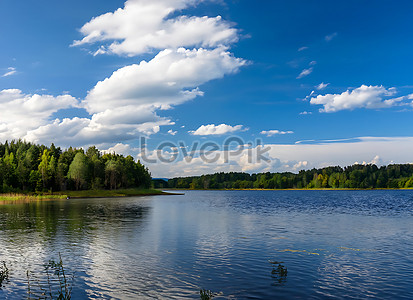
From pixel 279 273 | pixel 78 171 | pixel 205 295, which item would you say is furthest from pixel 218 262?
pixel 78 171

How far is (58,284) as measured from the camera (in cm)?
2027

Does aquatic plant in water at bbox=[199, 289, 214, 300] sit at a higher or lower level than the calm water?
higher

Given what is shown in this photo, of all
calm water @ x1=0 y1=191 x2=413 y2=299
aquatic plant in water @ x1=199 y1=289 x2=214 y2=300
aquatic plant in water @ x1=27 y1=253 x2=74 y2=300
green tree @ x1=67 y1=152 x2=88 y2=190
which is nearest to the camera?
aquatic plant in water @ x1=199 y1=289 x2=214 y2=300

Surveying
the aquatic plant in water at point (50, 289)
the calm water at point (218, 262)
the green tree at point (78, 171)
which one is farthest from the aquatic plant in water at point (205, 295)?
the green tree at point (78, 171)

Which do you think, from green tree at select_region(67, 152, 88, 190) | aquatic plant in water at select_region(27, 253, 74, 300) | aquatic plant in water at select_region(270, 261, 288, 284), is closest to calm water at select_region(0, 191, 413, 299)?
aquatic plant in water at select_region(270, 261, 288, 284)

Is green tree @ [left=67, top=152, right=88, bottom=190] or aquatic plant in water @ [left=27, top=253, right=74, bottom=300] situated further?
green tree @ [left=67, top=152, right=88, bottom=190]

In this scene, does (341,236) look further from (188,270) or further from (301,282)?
(188,270)

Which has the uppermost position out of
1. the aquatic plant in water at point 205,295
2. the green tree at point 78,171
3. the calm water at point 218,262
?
the green tree at point 78,171

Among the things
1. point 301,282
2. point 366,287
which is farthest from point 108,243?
point 366,287

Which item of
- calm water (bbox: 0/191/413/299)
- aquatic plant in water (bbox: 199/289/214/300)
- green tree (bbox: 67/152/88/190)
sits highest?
green tree (bbox: 67/152/88/190)

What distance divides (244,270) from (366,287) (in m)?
8.14

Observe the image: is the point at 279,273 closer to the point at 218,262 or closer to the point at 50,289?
the point at 218,262

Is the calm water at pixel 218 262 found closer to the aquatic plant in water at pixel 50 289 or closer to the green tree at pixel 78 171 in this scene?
the aquatic plant in water at pixel 50 289

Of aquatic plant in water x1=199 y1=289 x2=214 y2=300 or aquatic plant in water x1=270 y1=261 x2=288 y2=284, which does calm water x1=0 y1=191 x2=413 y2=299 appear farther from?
aquatic plant in water x1=199 y1=289 x2=214 y2=300
